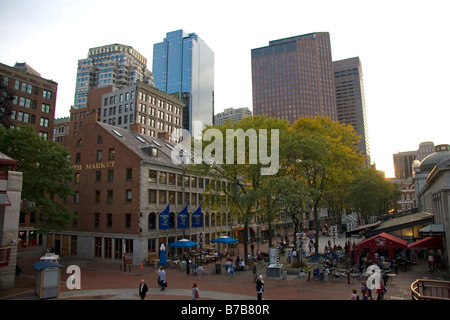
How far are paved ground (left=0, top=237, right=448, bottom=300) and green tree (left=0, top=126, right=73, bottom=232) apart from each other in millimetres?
5561

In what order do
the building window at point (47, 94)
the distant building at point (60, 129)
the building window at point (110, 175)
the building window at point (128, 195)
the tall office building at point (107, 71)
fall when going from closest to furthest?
the building window at point (128, 195), the building window at point (110, 175), the building window at point (47, 94), the distant building at point (60, 129), the tall office building at point (107, 71)

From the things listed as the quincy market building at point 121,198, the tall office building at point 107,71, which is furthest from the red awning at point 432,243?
the tall office building at point 107,71

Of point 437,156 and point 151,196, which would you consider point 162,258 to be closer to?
point 151,196

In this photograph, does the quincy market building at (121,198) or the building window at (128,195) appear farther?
the building window at (128,195)

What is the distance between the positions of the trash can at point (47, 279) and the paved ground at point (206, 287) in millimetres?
755

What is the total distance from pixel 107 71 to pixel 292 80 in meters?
104

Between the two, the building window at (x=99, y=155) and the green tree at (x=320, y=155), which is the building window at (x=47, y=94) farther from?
the green tree at (x=320, y=155)

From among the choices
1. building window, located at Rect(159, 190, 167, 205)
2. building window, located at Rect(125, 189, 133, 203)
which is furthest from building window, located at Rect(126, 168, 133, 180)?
building window, located at Rect(159, 190, 167, 205)

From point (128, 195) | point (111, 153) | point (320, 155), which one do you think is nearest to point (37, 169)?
point (111, 153)

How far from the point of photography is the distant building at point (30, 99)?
61.2 meters
